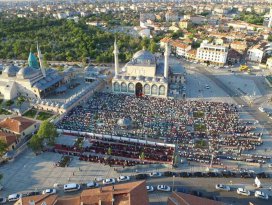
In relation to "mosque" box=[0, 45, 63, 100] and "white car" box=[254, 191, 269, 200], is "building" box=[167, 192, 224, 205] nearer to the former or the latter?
"white car" box=[254, 191, 269, 200]

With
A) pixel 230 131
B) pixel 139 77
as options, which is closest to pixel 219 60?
pixel 139 77

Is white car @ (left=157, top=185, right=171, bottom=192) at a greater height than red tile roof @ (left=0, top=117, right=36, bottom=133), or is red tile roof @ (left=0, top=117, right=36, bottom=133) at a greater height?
red tile roof @ (left=0, top=117, right=36, bottom=133)

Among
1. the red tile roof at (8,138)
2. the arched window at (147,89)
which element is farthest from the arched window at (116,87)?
the red tile roof at (8,138)

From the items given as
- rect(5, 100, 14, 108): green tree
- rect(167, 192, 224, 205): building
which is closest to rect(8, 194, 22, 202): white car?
rect(167, 192, 224, 205): building

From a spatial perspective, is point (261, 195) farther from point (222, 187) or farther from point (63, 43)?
point (63, 43)

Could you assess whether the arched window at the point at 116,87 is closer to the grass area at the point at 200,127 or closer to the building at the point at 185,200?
the grass area at the point at 200,127

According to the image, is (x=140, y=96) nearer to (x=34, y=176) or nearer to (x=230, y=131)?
(x=230, y=131)
